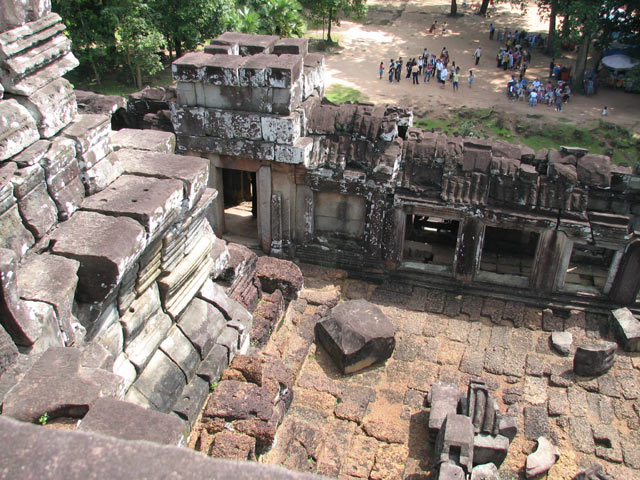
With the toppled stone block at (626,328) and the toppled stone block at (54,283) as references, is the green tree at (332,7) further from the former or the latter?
the toppled stone block at (54,283)

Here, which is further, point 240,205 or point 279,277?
point 240,205

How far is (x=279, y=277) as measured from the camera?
952 cm

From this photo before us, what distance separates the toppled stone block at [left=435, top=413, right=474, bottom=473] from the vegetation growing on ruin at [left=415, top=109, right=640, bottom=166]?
1584 centimetres

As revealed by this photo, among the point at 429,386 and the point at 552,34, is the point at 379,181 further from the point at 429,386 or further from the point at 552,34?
the point at 552,34

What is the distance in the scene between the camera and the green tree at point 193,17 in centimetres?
2294

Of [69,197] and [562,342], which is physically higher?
[69,197]

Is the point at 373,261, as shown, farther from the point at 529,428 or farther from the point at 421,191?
the point at 529,428

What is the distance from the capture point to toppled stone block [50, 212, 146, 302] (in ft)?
15.7

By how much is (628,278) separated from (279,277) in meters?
5.93

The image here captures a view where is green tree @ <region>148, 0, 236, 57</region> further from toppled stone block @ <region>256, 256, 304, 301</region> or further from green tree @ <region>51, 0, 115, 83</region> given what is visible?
toppled stone block @ <region>256, 256, 304, 301</region>

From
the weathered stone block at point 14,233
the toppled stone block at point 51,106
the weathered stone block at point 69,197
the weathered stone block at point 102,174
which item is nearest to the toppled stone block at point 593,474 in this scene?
the weathered stone block at point 102,174

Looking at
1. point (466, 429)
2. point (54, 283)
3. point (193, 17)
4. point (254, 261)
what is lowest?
point (466, 429)

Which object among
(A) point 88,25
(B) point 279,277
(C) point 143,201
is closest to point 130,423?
(C) point 143,201

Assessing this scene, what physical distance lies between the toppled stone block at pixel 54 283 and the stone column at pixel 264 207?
645cm
